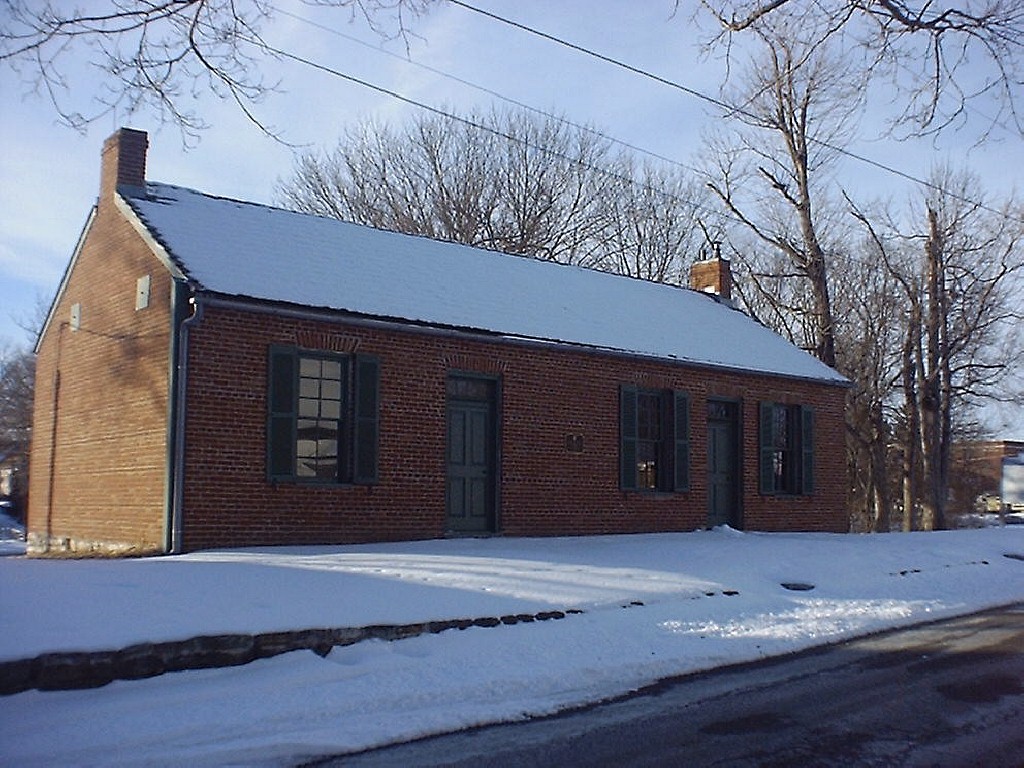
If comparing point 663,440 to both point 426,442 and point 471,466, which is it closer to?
point 471,466

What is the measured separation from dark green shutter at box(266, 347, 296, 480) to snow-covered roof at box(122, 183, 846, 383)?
868 millimetres

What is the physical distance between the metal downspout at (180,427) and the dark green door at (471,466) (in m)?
4.22

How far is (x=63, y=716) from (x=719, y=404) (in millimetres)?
15644

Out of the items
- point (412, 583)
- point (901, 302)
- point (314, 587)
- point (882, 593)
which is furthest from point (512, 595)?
point (901, 302)

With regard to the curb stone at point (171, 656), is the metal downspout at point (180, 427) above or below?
above

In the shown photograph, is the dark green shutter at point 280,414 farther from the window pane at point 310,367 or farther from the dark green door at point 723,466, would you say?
the dark green door at point 723,466

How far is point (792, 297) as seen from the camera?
38.2 meters

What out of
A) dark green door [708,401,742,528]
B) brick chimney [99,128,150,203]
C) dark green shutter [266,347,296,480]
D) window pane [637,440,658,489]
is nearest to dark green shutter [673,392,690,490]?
window pane [637,440,658,489]

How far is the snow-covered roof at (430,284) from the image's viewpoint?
1462 cm

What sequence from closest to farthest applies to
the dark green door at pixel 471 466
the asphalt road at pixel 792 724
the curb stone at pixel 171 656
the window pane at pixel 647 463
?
the asphalt road at pixel 792 724
the curb stone at pixel 171 656
the dark green door at pixel 471 466
the window pane at pixel 647 463

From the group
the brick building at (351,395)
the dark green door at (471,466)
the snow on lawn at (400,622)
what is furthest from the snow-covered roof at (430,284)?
the snow on lawn at (400,622)

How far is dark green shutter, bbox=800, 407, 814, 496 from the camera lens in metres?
21.7

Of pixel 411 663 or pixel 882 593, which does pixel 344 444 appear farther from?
pixel 882 593

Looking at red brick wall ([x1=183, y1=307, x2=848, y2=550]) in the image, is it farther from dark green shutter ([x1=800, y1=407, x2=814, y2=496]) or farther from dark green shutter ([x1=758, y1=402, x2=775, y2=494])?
dark green shutter ([x1=800, y1=407, x2=814, y2=496])
